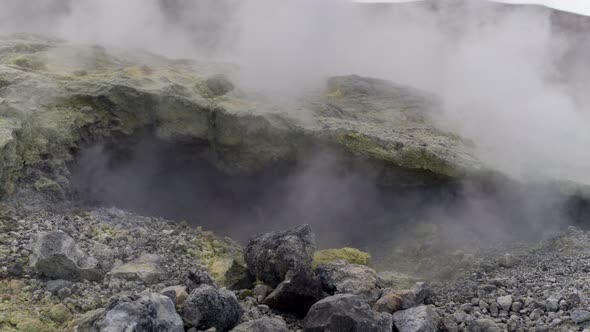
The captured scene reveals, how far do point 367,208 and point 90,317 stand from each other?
4.46m

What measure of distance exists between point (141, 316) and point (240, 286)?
5.40 feet

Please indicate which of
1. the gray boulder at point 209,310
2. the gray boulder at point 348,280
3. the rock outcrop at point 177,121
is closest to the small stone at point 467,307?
the gray boulder at point 348,280

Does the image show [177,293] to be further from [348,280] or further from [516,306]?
[516,306]

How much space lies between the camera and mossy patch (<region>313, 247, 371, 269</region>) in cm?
582

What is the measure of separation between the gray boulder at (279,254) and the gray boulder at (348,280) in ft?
0.69

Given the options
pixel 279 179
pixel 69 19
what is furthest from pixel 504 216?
pixel 69 19

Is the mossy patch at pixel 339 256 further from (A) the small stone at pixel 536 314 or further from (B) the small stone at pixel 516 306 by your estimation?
(A) the small stone at pixel 536 314

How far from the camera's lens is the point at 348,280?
509 cm

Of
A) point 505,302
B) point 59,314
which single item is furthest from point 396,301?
point 59,314

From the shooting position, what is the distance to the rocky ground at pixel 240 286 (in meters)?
4.04

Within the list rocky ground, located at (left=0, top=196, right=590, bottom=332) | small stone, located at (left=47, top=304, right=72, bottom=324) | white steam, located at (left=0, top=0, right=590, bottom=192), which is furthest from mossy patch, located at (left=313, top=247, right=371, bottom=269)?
small stone, located at (left=47, top=304, right=72, bottom=324)

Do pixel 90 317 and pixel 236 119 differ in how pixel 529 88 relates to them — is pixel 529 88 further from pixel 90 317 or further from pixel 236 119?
pixel 90 317

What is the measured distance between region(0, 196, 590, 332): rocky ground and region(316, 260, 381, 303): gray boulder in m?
0.01

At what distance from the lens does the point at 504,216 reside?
23.3ft
